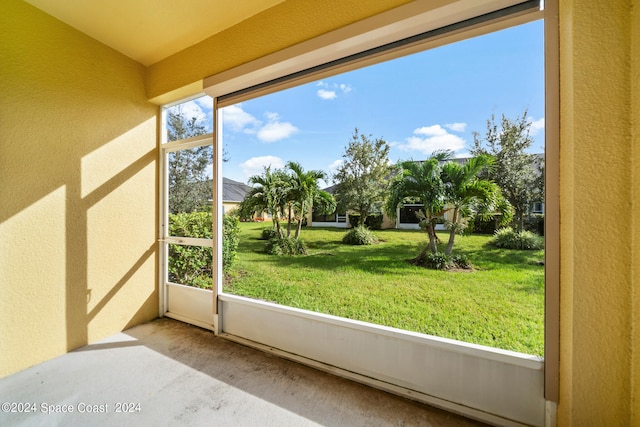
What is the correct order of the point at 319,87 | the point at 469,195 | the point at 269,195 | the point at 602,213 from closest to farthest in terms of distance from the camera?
the point at 602,213 < the point at 469,195 < the point at 319,87 < the point at 269,195

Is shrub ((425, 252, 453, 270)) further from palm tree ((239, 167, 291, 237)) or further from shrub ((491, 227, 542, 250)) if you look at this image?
palm tree ((239, 167, 291, 237))

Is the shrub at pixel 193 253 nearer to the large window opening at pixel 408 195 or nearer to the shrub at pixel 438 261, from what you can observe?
the large window opening at pixel 408 195

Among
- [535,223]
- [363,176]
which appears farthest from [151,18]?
[535,223]

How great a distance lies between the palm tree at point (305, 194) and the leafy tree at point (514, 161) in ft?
5.31

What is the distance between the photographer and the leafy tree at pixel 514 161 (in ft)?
5.75

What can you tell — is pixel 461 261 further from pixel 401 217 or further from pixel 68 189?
pixel 68 189

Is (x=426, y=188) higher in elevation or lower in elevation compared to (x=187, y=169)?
lower

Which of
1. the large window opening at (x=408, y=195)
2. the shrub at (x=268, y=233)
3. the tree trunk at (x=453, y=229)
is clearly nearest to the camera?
the large window opening at (x=408, y=195)

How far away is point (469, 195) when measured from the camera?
2105mm

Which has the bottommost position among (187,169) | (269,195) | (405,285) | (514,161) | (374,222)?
(405,285)

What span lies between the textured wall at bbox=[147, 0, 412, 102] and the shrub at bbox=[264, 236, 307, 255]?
204cm

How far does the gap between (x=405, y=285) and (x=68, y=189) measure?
3.43 meters

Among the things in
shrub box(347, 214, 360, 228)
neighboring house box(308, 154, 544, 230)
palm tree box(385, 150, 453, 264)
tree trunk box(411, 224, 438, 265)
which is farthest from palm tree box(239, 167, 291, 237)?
tree trunk box(411, 224, 438, 265)

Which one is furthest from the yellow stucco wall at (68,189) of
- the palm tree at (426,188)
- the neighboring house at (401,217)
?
the palm tree at (426,188)
